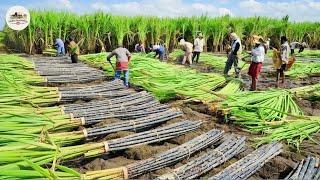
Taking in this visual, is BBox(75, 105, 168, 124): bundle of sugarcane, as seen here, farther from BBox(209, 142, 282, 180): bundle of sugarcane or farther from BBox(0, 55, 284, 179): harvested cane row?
BBox(209, 142, 282, 180): bundle of sugarcane

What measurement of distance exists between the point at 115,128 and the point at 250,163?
181cm

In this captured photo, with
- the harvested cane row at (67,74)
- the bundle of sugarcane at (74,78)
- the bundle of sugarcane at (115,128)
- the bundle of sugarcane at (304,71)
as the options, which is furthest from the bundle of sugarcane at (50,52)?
the bundle of sugarcane at (115,128)

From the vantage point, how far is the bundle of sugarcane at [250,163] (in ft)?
Result: 14.2

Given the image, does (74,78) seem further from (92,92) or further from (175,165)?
(175,165)

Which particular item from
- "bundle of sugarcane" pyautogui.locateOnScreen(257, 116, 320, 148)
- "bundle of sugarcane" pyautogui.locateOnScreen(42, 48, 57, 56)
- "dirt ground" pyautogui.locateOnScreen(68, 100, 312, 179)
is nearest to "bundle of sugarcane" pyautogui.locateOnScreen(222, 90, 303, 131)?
"bundle of sugarcane" pyautogui.locateOnScreen(257, 116, 320, 148)

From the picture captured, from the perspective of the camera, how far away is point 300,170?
15.0 ft

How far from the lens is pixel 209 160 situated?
15.4ft

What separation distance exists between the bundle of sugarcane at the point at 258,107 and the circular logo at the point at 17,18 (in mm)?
9215

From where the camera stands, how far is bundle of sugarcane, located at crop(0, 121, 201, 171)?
12.6 feet

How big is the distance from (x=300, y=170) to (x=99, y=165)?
2143 millimetres

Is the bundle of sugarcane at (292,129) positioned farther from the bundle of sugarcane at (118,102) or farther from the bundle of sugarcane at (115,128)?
the bundle of sugarcane at (118,102)

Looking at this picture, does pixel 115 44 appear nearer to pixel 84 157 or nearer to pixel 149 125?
pixel 149 125

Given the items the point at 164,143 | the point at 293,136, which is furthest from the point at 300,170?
the point at 164,143

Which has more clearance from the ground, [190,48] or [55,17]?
[55,17]
